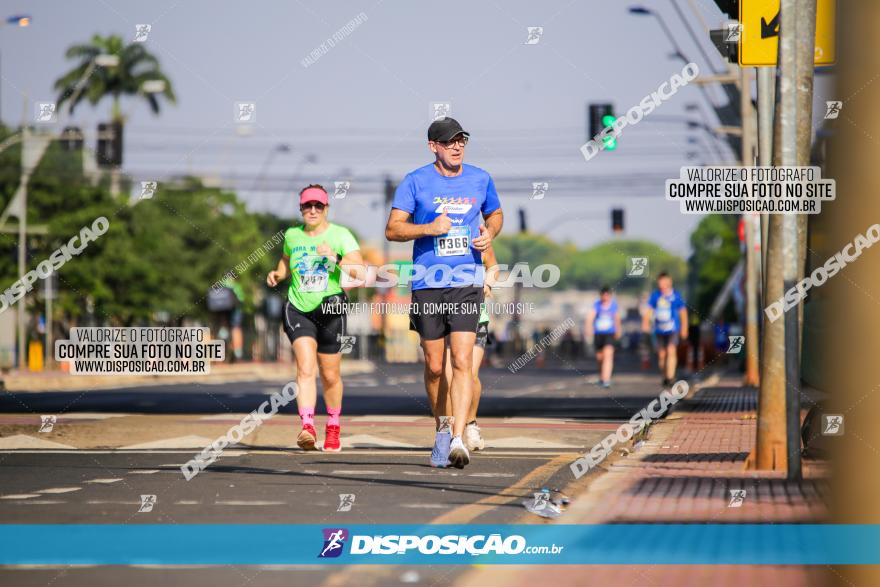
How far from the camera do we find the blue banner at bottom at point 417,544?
582 centimetres

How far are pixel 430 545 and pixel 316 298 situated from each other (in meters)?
4.97

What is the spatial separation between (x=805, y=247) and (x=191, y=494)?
160 inches

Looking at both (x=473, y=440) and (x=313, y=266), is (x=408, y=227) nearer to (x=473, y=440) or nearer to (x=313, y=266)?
(x=313, y=266)

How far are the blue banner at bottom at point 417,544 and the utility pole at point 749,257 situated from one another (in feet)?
68.0

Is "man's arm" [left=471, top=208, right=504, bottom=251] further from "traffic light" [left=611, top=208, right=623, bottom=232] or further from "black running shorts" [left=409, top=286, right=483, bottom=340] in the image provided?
"traffic light" [left=611, top=208, right=623, bottom=232]

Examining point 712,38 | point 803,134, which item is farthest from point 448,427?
point 712,38

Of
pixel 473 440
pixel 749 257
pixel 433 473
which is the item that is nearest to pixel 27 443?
pixel 473 440

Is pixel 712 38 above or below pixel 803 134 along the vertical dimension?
above

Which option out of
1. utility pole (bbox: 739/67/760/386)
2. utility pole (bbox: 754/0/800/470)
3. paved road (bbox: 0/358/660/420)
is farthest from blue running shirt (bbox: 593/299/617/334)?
utility pole (bbox: 754/0/800/470)

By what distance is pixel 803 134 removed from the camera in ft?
30.2

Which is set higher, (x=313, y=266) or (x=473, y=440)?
(x=313, y=266)

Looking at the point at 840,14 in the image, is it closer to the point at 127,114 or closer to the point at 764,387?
the point at 764,387

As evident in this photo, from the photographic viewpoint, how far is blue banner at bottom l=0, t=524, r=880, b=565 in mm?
5824

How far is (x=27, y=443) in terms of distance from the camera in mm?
11930
